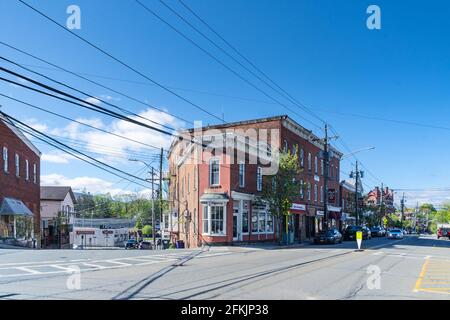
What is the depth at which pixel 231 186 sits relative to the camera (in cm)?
2980

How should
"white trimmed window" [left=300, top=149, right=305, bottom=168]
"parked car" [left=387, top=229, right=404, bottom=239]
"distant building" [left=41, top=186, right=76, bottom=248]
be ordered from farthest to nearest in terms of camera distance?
"distant building" [left=41, top=186, right=76, bottom=248] → "parked car" [left=387, top=229, right=404, bottom=239] → "white trimmed window" [left=300, top=149, right=305, bottom=168]

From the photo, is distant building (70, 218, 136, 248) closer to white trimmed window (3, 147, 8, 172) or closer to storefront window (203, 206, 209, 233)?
white trimmed window (3, 147, 8, 172)

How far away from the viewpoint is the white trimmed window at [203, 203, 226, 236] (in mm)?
29781

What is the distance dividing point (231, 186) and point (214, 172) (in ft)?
5.94

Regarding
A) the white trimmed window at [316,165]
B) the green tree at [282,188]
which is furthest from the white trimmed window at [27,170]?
the white trimmed window at [316,165]

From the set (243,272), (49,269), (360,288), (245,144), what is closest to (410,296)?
(360,288)

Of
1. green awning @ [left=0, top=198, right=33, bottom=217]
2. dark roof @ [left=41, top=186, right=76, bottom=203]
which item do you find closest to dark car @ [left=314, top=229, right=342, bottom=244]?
green awning @ [left=0, top=198, right=33, bottom=217]

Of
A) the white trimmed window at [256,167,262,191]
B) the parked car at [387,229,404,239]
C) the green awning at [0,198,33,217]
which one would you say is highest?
the white trimmed window at [256,167,262,191]

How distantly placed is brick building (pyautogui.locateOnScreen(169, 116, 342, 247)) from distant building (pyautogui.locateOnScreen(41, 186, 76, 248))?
23027mm

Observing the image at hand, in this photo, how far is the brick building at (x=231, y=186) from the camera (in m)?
29.9

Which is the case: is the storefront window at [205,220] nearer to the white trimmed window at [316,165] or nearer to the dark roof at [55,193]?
the white trimmed window at [316,165]

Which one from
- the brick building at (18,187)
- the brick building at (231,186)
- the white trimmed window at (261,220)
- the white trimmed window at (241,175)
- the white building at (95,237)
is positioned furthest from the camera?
the white building at (95,237)
